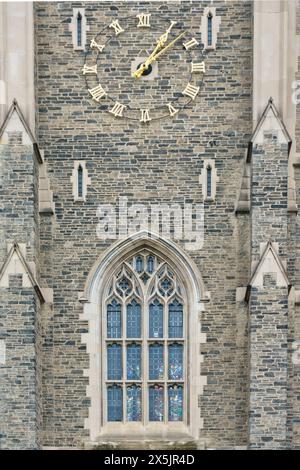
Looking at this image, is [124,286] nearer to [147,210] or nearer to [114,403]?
[147,210]

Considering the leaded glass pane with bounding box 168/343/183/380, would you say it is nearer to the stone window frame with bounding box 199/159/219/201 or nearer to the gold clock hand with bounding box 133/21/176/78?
the stone window frame with bounding box 199/159/219/201

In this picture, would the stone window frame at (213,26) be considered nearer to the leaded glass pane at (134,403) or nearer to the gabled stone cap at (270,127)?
the gabled stone cap at (270,127)

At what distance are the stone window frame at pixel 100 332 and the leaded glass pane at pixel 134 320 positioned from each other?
523 mm

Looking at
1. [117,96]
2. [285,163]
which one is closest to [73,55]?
[117,96]

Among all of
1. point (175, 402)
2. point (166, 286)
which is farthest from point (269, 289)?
point (175, 402)

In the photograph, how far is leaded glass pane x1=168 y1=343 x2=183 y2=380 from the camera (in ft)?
173

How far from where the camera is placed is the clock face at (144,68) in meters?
53.2

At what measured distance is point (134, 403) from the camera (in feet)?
173

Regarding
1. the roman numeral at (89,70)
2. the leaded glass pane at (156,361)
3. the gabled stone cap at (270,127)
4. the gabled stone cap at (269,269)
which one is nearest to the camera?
the gabled stone cap at (269,269)

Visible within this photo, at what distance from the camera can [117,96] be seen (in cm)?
5325

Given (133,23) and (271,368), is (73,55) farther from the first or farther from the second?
(271,368)

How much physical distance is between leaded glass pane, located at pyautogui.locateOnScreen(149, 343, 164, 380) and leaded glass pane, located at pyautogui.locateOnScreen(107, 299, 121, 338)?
0.69m

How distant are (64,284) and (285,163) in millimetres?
4664

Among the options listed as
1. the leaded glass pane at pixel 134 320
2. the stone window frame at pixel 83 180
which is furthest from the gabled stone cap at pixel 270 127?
the leaded glass pane at pixel 134 320
